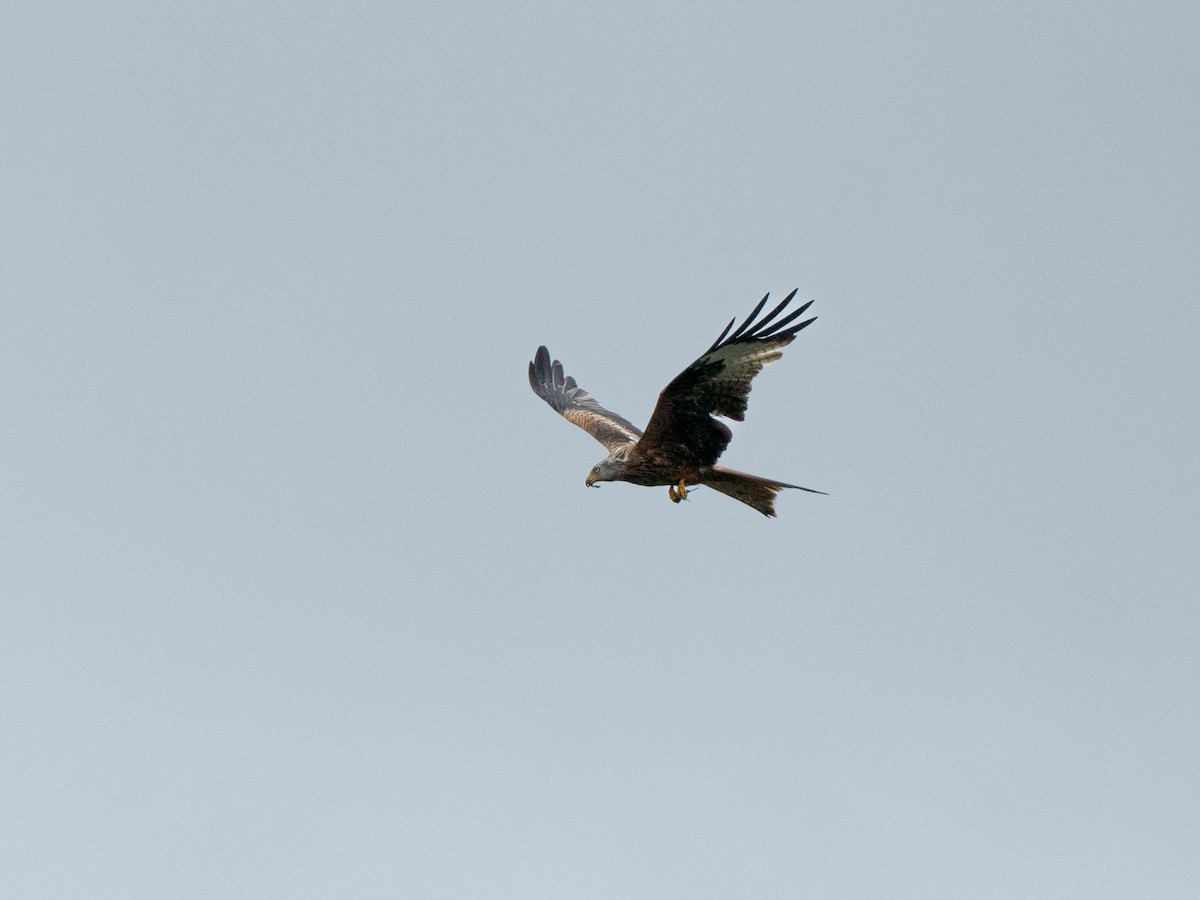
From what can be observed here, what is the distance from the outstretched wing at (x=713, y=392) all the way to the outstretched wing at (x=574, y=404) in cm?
216

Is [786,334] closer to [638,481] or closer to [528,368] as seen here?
[638,481]

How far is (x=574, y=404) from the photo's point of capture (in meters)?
17.4

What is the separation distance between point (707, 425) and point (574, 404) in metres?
4.49

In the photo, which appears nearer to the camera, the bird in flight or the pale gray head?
the bird in flight

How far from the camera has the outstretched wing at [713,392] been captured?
12570 mm

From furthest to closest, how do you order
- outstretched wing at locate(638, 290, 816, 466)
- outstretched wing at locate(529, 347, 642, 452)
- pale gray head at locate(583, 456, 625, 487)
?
1. outstretched wing at locate(529, 347, 642, 452)
2. pale gray head at locate(583, 456, 625, 487)
3. outstretched wing at locate(638, 290, 816, 466)

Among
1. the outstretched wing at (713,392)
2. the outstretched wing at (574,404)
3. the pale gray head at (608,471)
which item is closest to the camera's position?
the outstretched wing at (713,392)

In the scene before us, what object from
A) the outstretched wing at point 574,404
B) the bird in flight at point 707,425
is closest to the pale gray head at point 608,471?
the bird in flight at point 707,425

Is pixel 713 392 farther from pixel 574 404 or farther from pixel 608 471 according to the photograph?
pixel 574 404

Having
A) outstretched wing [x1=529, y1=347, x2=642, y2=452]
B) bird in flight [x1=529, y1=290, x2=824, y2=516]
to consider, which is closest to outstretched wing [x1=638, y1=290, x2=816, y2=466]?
bird in flight [x1=529, y1=290, x2=824, y2=516]

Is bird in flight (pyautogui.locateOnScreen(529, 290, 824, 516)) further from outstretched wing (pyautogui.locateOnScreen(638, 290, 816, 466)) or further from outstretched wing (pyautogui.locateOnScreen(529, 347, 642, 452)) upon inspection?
outstretched wing (pyautogui.locateOnScreen(529, 347, 642, 452))

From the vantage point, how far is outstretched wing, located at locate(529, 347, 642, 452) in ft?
51.8

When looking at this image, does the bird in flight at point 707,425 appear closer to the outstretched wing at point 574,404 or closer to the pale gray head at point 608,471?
the pale gray head at point 608,471

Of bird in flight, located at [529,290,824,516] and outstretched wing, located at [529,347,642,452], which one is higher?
outstretched wing, located at [529,347,642,452]
